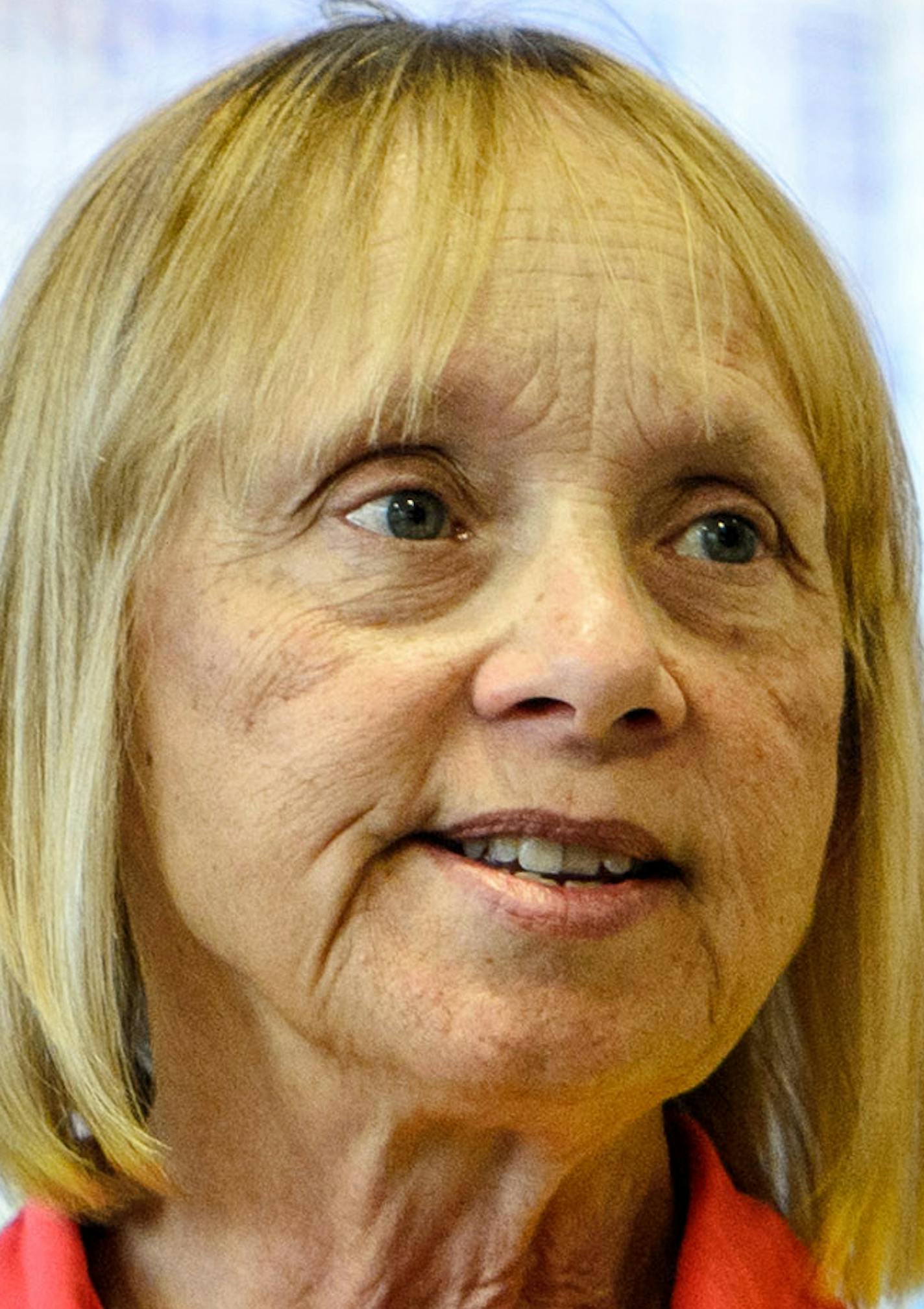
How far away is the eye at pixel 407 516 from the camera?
1.56 meters

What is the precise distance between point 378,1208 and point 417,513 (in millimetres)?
482

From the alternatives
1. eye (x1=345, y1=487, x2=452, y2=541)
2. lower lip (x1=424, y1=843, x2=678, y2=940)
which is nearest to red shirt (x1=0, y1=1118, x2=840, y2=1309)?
lower lip (x1=424, y1=843, x2=678, y2=940)

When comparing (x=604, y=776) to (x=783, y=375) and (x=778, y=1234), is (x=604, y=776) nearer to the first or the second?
(x=783, y=375)

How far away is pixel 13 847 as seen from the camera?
1718mm

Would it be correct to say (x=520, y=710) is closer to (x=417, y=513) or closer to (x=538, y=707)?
(x=538, y=707)

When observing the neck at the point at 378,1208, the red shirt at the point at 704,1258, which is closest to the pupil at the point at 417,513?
the neck at the point at 378,1208

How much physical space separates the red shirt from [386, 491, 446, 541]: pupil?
556 millimetres

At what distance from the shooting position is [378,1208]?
1633 millimetres

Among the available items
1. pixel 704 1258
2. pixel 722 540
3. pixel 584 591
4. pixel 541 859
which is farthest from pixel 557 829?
pixel 704 1258

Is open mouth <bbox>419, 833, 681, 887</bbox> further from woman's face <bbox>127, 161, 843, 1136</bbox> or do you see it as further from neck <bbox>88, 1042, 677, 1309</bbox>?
neck <bbox>88, 1042, 677, 1309</bbox>

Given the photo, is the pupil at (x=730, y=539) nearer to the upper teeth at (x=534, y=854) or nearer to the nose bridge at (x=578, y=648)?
the nose bridge at (x=578, y=648)

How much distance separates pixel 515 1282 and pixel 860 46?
173cm

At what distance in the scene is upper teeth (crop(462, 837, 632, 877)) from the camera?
4.93ft

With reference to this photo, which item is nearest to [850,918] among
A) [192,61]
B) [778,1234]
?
[778,1234]
